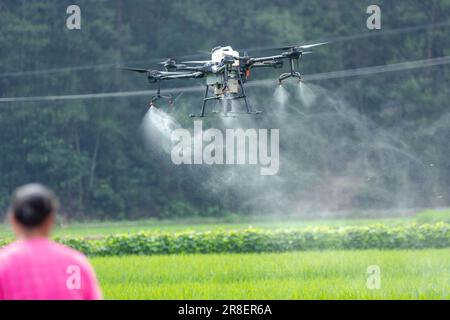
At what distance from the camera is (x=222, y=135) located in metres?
31.4

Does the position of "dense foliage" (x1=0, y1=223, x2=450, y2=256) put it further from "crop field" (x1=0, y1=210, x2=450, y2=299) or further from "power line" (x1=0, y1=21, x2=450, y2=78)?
"power line" (x1=0, y1=21, x2=450, y2=78)

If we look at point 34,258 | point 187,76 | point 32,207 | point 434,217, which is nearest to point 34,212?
point 32,207

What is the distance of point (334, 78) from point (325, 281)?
22056mm

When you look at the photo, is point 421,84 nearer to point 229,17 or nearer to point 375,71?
point 375,71

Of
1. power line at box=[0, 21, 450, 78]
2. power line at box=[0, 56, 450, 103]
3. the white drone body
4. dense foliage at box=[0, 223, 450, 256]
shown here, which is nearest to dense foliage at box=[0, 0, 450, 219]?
power line at box=[0, 21, 450, 78]

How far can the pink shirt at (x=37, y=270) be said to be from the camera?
15.5ft

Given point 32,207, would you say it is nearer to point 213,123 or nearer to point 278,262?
point 278,262

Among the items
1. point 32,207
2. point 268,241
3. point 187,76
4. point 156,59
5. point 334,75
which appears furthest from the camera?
point 334,75

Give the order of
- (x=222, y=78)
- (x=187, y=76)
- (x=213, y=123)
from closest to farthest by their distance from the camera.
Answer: (x=222, y=78) < (x=187, y=76) < (x=213, y=123)

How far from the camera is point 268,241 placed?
66.3 ft

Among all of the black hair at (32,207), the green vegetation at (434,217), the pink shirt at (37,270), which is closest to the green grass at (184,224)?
the green vegetation at (434,217)

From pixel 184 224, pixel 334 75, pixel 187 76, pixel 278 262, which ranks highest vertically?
pixel 334 75

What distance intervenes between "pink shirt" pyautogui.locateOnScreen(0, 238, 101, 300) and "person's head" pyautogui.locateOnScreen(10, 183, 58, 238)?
0.05 metres

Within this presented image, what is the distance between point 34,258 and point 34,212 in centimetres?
21
